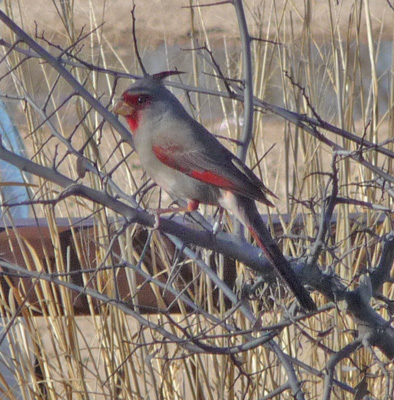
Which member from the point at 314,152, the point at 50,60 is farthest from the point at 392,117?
the point at 50,60

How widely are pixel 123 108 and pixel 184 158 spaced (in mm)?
204

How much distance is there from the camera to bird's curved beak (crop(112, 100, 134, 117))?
58.0 inches

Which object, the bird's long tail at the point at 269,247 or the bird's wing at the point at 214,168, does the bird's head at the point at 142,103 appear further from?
the bird's long tail at the point at 269,247

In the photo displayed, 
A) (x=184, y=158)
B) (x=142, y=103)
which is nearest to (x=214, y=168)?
(x=184, y=158)

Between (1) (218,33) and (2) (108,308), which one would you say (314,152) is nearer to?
(2) (108,308)

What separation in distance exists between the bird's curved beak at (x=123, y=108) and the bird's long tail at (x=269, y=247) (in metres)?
0.32

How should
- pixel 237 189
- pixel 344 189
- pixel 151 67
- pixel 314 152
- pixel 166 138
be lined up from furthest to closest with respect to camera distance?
pixel 151 67
pixel 344 189
pixel 314 152
pixel 166 138
pixel 237 189

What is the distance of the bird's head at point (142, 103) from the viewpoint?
1472 mm

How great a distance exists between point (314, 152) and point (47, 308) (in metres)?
0.75

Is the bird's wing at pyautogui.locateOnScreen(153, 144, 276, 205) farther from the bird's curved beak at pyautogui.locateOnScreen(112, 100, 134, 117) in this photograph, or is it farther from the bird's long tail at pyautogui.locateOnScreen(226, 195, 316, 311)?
the bird's curved beak at pyautogui.locateOnScreen(112, 100, 134, 117)

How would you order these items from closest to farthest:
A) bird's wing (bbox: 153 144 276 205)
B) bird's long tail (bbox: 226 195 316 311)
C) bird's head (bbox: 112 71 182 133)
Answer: bird's long tail (bbox: 226 195 316 311) → bird's wing (bbox: 153 144 276 205) → bird's head (bbox: 112 71 182 133)

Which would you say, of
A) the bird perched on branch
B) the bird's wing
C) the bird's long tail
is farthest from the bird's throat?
the bird's long tail

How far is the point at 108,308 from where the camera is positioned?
1722mm

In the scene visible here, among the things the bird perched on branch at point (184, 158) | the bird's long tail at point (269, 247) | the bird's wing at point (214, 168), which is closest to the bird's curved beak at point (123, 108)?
the bird perched on branch at point (184, 158)
